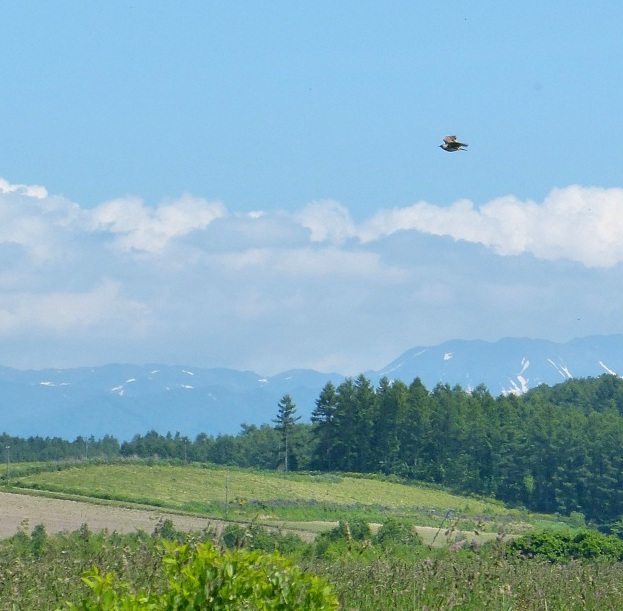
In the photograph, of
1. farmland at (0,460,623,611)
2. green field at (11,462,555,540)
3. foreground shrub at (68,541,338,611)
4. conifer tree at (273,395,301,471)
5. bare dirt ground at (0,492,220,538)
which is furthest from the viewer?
conifer tree at (273,395,301,471)

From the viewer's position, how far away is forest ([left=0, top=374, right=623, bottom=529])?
85875 mm

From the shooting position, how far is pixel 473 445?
301 ft

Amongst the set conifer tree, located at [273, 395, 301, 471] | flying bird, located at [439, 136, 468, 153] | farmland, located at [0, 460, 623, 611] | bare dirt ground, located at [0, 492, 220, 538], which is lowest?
bare dirt ground, located at [0, 492, 220, 538]

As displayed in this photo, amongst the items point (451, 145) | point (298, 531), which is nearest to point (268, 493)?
point (298, 531)

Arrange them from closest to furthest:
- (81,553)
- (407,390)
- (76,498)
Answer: (81,553) < (76,498) < (407,390)

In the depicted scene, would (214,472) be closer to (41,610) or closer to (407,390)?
(407,390)

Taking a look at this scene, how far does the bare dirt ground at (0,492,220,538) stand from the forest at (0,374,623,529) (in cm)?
3151

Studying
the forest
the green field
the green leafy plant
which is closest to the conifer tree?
the forest

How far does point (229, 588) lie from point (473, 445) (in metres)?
87.4

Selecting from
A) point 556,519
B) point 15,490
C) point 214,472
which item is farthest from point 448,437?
point 15,490

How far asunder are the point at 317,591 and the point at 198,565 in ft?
2.13

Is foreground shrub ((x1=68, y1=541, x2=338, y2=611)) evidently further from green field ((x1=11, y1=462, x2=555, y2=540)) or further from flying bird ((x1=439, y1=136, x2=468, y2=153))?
green field ((x1=11, y1=462, x2=555, y2=540))

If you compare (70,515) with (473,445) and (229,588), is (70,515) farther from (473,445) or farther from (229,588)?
(473,445)

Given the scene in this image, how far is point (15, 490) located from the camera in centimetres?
5631
